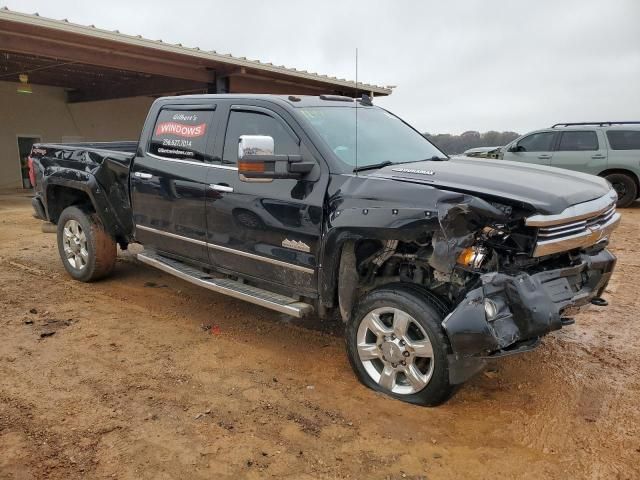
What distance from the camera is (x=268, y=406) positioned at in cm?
329

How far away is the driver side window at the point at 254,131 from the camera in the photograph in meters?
3.91

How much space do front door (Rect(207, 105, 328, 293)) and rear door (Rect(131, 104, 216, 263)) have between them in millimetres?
180

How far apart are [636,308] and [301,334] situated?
3280mm

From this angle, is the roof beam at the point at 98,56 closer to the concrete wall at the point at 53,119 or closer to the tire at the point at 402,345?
the concrete wall at the point at 53,119

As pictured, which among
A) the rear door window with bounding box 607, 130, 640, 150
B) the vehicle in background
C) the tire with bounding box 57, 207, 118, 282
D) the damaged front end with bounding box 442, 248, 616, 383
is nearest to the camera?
the damaged front end with bounding box 442, 248, 616, 383

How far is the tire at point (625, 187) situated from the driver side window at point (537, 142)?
59.8 inches

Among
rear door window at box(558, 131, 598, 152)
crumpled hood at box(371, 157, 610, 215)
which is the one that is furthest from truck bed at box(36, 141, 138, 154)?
rear door window at box(558, 131, 598, 152)

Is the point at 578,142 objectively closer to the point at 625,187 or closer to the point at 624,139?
the point at 624,139

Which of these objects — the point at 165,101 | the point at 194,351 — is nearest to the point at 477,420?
the point at 194,351

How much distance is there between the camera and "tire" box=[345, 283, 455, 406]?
3090 mm

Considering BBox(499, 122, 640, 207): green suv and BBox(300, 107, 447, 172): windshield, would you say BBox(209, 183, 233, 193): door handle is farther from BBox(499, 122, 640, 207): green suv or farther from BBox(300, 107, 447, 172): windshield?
BBox(499, 122, 640, 207): green suv

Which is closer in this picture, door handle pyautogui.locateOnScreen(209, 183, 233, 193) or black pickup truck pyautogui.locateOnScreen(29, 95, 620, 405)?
black pickup truck pyautogui.locateOnScreen(29, 95, 620, 405)

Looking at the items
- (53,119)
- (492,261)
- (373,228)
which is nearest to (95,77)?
(53,119)

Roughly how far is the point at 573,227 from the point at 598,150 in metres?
10.3
